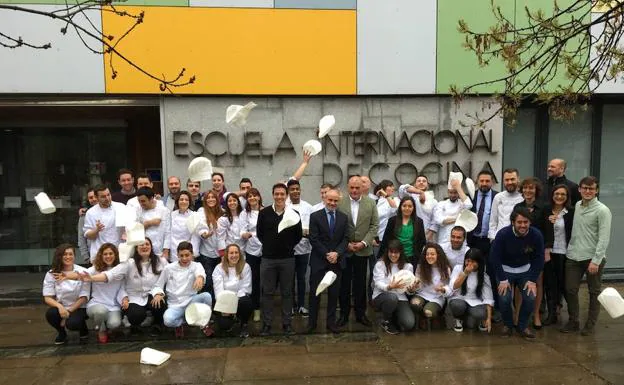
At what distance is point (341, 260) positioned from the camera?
5.97 metres

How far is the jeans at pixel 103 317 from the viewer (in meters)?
5.62

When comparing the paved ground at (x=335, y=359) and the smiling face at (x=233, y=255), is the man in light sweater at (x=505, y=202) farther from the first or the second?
the smiling face at (x=233, y=255)

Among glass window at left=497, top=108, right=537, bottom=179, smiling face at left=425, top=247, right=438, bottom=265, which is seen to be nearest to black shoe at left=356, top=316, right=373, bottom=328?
smiling face at left=425, top=247, right=438, bottom=265

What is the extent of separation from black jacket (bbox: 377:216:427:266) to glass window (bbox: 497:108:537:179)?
3280mm

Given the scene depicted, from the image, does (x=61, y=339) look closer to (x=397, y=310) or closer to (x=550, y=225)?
(x=397, y=310)

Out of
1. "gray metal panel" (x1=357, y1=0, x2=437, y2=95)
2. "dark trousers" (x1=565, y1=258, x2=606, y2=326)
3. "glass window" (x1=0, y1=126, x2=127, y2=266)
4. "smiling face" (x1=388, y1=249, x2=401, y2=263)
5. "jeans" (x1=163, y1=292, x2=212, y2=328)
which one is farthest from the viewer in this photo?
"glass window" (x1=0, y1=126, x2=127, y2=266)

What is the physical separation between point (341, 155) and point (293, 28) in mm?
2177

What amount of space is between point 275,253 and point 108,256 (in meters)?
1.96

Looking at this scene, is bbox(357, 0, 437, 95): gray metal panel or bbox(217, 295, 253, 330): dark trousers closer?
bbox(217, 295, 253, 330): dark trousers

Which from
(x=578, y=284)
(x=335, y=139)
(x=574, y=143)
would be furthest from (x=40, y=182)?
(x=574, y=143)

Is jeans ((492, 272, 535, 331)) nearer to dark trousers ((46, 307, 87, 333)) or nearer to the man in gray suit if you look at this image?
the man in gray suit

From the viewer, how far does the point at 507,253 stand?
5.65m

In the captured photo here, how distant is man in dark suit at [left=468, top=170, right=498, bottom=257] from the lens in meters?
6.44

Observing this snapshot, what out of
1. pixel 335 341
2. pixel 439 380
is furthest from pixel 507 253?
pixel 335 341
